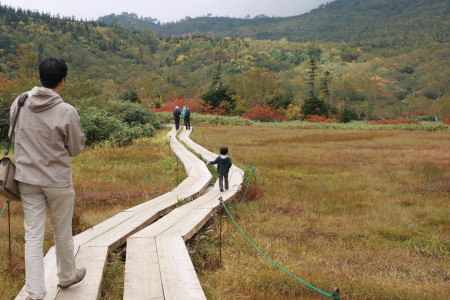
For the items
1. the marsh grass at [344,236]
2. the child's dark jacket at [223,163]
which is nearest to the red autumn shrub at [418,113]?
the marsh grass at [344,236]

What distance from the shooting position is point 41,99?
3.54 m

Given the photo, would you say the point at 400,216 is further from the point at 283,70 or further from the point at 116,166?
the point at 283,70

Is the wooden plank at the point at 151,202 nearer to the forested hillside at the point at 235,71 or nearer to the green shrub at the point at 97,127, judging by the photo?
the green shrub at the point at 97,127

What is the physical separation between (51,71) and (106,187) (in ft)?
26.9

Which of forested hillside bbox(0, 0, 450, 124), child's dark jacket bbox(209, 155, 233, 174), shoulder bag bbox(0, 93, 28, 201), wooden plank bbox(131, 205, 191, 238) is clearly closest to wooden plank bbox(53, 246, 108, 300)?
wooden plank bbox(131, 205, 191, 238)

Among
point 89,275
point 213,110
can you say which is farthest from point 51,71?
point 213,110

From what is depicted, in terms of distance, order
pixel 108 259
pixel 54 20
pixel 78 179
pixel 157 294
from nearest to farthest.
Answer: pixel 157 294 < pixel 108 259 < pixel 78 179 < pixel 54 20

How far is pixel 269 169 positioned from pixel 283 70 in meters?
136

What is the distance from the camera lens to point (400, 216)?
904 cm

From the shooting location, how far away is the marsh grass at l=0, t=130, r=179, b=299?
500cm

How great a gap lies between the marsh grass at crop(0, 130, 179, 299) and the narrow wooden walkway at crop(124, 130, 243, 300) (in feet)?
1.05

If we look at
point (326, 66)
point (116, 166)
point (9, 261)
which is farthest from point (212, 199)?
point (326, 66)

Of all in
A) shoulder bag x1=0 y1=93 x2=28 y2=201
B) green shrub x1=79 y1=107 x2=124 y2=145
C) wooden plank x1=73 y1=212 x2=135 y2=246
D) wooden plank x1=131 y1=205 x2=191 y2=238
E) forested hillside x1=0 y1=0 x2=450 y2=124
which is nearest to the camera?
shoulder bag x1=0 y1=93 x2=28 y2=201

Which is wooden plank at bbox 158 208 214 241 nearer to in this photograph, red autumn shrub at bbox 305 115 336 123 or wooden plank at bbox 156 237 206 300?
wooden plank at bbox 156 237 206 300
